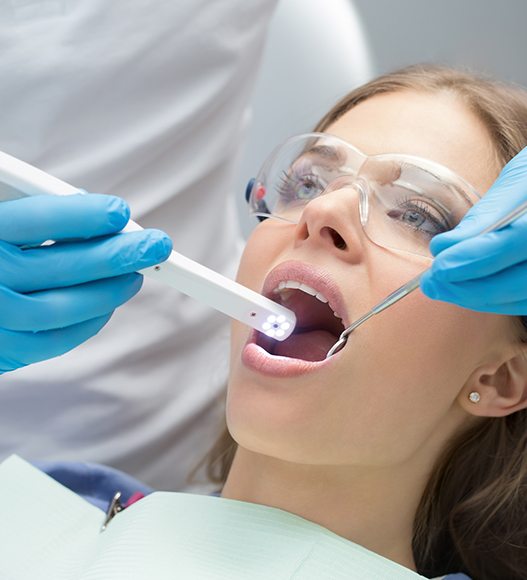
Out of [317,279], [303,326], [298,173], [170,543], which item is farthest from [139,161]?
[170,543]

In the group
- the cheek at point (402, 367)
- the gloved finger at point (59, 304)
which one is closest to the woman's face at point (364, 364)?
the cheek at point (402, 367)

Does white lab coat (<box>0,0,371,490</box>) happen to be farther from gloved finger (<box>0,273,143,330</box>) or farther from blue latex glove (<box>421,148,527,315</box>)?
blue latex glove (<box>421,148,527,315</box>)

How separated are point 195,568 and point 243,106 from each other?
102 cm

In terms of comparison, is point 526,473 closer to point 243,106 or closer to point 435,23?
point 243,106

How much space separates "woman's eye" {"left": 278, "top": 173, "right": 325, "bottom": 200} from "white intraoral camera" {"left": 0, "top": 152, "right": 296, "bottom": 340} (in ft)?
0.75

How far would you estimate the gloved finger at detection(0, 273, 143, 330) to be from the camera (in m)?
1.27

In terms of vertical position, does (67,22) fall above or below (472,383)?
above

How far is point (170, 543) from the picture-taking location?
132 centimetres

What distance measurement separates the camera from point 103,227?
122cm

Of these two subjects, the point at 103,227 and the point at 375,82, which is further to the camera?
the point at 375,82

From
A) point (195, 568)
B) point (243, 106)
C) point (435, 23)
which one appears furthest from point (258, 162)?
point (195, 568)

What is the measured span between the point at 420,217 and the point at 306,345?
10.7 inches

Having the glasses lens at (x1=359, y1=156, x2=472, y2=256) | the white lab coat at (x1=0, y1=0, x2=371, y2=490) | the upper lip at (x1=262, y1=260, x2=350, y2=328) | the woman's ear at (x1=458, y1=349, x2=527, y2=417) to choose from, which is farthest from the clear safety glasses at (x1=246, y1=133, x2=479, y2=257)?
the white lab coat at (x1=0, y1=0, x2=371, y2=490)

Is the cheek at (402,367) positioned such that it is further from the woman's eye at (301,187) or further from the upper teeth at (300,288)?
the woman's eye at (301,187)
